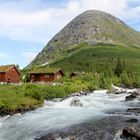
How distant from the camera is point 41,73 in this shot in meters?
133

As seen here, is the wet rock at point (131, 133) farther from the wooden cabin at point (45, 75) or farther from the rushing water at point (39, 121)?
the wooden cabin at point (45, 75)

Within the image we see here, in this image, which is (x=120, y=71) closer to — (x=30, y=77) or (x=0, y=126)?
(x=30, y=77)

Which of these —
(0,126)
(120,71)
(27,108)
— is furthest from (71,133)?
(120,71)

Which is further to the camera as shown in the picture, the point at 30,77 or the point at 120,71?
the point at 120,71

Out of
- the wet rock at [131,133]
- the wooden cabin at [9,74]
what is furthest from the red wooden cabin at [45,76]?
the wet rock at [131,133]

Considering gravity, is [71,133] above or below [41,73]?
below

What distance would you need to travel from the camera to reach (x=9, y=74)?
10106 centimetres

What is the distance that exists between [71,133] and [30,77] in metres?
101

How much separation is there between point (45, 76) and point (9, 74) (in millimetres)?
32108

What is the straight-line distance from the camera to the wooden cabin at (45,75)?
12925cm

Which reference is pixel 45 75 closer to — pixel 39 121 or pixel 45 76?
pixel 45 76

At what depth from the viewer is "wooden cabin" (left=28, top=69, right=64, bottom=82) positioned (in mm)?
129250

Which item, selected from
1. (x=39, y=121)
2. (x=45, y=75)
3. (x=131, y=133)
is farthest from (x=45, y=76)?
(x=131, y=133)

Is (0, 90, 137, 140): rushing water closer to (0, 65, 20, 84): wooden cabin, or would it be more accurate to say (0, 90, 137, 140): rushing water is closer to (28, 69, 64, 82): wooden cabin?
(0, 65, 20, 84): wooden cabin
